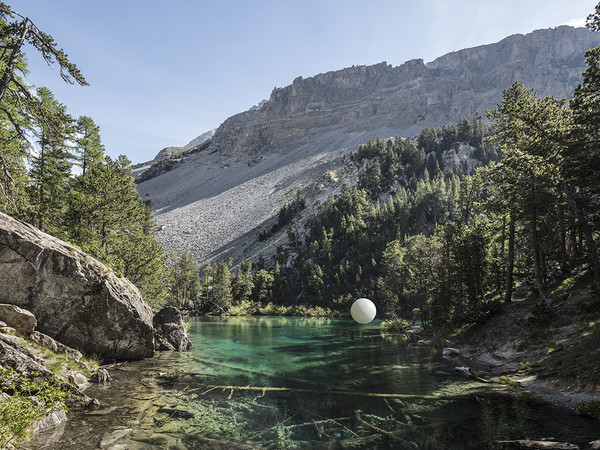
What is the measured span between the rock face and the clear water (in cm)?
456

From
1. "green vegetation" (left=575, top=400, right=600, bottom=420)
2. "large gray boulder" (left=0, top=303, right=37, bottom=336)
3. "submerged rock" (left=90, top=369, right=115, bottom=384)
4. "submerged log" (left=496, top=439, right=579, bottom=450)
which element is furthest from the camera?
"submerged rock" (left=90, top=369, right=115, bottom=384)

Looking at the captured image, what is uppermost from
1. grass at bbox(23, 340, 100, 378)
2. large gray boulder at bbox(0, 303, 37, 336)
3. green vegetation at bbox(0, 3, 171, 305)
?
green vegetation at bbox(0, 3, 171, 305)

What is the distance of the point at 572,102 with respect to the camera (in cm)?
1644

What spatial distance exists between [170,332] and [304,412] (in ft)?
56.9

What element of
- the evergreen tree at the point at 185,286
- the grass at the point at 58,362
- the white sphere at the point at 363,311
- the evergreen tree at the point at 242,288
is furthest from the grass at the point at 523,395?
the evergreen tree at the point at 242,288

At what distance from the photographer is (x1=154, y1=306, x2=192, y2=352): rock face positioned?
24.6 meters

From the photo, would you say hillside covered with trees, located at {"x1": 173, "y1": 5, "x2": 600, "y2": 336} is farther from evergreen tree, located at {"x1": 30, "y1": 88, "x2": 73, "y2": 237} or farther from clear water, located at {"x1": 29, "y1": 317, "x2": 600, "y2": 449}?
evergreen tree, located at {"x1": 30, "y1": 88, "x2": 73, "y2": 237}

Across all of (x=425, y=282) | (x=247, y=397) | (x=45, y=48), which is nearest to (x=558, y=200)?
(x=425, y=282)

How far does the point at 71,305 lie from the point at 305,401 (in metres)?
12.6

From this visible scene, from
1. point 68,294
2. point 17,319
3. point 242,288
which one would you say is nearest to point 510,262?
point 68,294

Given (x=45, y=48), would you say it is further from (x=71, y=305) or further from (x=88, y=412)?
(x=88, y=412)

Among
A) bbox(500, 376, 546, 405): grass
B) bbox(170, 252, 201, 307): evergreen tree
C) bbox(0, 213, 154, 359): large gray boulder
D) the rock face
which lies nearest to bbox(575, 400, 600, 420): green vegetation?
bbox(500, 376, 546, 405): grass

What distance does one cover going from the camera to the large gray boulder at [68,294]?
14.1 metres

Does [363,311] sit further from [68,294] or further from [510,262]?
[68,294]
